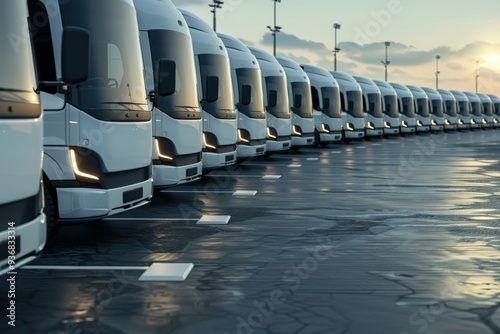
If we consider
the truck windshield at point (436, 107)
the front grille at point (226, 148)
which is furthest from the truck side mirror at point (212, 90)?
the truck windshield at point (436, 107)

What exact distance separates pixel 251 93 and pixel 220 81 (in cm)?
487

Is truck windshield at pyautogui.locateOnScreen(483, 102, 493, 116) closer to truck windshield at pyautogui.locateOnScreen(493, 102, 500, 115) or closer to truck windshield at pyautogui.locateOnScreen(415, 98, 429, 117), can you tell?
truck windshield at pyautogui.locateOnScreen(493, 102, 500, 115)

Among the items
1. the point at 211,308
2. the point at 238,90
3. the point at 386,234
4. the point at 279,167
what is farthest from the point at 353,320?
the point at 279,167

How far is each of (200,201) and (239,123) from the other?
28.2 feet

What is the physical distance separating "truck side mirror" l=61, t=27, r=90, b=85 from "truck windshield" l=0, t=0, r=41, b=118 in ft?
2.60

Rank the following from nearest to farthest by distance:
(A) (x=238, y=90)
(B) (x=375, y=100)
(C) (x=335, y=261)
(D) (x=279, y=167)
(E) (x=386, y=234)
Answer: (C) (x=335, y=261) → (E) (x=386, y=234) → (A) (x=238, y=90) → (D) (x=279, y=167) → (B) (x=375, y=100)

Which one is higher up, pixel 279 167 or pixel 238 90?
pixel 238 90

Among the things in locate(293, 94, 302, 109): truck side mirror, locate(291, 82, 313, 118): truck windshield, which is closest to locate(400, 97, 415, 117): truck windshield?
locate(291, 82, 313, 118): truck windshield

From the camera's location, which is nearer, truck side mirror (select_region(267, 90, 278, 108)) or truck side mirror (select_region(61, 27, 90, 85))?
truck side mirror (select_region(61, 27, 90, 85))

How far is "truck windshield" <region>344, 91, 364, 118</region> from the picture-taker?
145 feet

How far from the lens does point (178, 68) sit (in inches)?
583

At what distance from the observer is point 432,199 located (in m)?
16.2

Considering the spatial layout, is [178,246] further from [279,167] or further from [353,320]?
[279,167]

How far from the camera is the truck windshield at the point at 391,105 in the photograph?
176 feet
